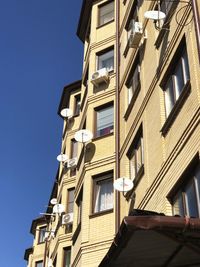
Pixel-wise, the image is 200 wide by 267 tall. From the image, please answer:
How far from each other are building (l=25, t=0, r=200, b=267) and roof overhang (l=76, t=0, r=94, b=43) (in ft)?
0.17

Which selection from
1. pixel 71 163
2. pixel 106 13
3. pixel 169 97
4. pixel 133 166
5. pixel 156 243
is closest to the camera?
pixel 156 243

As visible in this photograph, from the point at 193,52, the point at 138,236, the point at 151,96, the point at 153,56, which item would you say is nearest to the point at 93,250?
the point at 151,96

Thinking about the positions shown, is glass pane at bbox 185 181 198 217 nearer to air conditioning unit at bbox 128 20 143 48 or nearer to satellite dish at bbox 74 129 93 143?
air conditioning unit at bbox 128 20 143 48

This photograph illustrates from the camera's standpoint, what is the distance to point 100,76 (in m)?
18.3

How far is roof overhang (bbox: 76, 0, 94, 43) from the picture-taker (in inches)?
901

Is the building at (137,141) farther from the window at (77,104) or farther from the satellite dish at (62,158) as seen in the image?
the window at (77,104)

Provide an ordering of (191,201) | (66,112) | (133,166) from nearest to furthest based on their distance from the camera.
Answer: (191,201), (133,166), (66,112)

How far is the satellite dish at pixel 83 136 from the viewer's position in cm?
1652

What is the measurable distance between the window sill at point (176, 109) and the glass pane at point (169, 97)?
0.52 metres

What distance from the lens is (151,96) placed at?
12836 mm

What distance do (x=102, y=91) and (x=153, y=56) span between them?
520cm

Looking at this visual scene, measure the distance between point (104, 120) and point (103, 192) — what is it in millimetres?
3044

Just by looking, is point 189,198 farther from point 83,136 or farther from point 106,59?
point 106,59

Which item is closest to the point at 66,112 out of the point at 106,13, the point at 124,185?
the point at 106,13
